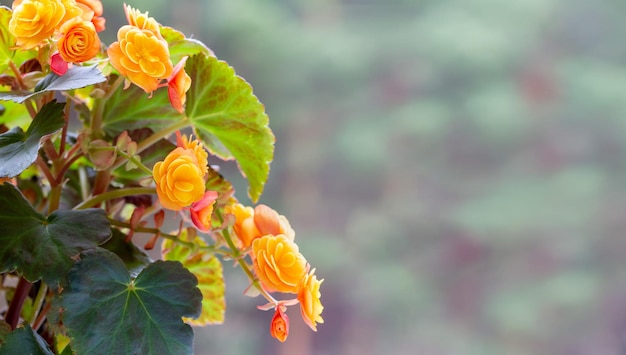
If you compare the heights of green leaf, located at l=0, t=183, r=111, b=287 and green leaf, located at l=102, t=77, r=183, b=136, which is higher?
green leaf, located at l=102, t=77, r=183, b=136

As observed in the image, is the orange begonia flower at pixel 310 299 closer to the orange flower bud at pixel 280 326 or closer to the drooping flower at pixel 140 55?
the orange flower bud at pixel 280 326

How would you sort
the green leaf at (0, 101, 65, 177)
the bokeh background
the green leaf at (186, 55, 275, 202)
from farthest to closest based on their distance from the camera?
the bokeh background < the green leaf at (186, 55, 275, 202) < the green leaf at (0, 101, 65, 177)

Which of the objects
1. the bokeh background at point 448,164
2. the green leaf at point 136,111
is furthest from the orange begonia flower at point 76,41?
the bokeh background at point 448,164

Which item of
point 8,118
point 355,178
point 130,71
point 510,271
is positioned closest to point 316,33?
point 355,178

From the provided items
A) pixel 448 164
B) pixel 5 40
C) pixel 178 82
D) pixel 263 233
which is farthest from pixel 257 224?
pixel 448 164

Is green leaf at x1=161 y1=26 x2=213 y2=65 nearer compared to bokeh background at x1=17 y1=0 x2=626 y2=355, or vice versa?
green leaf at x1=161 y1=26 x2=213 y2=65

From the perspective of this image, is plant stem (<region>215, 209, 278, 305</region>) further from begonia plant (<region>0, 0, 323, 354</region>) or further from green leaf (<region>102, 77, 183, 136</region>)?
green leaf (<region>102, 77, 183, 136</region>)

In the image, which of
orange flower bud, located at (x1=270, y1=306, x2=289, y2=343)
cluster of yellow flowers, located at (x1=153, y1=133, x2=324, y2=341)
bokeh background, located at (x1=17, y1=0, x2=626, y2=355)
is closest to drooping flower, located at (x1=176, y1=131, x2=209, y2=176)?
cluster of yellow flowers, located at (x1=153, y1=133, x2=324, y2=341)
